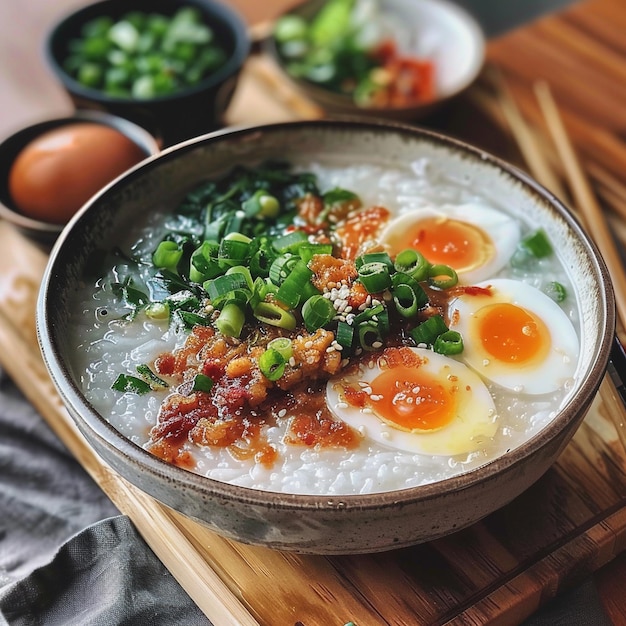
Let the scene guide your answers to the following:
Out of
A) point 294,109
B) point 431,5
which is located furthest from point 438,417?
point 431,5

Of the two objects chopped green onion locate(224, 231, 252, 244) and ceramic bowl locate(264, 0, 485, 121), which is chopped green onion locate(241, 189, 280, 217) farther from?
ceramic bowl locate(264, 0, 485, 121)

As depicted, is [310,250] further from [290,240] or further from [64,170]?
[64,170]

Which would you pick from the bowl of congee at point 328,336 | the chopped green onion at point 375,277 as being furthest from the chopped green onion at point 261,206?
the chopped green onion at point 375,277

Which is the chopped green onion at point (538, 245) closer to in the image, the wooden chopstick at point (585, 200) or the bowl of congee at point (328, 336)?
the bowl of congee at point (328, 336)

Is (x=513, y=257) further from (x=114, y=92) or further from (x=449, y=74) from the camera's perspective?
(x=114, y=92)

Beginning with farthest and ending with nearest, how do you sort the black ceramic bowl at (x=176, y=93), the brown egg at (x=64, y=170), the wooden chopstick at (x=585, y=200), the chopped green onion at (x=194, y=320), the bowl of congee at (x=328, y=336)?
the black ceramic bowl at (x=176, y=93), the brown egg at (x=64, y=170), the wooden chopstick at (x=585, y=200), the chopped green onion at (x=194, y=320), the bowl of congee at (x=328, y=336)

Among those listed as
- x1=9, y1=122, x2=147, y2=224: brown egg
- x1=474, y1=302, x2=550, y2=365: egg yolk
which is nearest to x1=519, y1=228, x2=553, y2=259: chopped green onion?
x1=474, y1=302, x2=550, y2=365: egg yolk

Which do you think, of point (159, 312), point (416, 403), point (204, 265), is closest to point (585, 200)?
point (416, 403)
